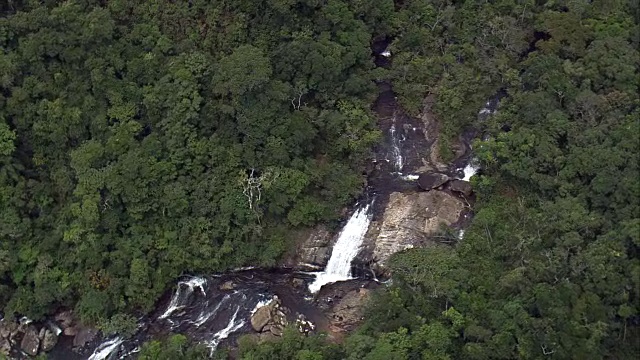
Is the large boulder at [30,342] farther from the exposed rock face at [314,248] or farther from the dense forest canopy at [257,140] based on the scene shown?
the exposed rock face at [314,248]

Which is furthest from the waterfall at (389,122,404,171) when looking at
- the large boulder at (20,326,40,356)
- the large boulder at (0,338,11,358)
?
the large boulder at (0,338,11,358)

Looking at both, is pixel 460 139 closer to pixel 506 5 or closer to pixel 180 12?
pixel 506 5

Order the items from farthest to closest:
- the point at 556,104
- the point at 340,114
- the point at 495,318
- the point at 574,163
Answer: the point at 340,114
the point at 556,104
the point at 574,163
the point at 495,318

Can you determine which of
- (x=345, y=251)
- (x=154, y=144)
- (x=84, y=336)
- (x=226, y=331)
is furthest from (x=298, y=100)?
(x=84, y=336)

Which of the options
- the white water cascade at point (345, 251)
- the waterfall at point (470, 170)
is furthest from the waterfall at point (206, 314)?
the waterfall at point (470, 170)

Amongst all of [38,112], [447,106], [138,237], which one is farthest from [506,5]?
[38,112]

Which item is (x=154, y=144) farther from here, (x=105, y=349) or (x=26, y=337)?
(x=26, y=337)
